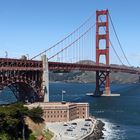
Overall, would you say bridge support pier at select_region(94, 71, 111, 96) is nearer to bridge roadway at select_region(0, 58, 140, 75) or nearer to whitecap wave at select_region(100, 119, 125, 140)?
bridge roadway at select_region(0, 58, 140, 75)

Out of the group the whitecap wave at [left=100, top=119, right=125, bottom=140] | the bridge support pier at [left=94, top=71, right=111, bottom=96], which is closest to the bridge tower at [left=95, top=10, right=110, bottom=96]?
the bridge support pier at [left=94, top=71, right=111, bottom=96]

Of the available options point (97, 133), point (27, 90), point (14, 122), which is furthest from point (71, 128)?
point (27, 90)

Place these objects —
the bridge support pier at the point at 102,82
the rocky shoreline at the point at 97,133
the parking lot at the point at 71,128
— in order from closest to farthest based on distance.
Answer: the parking lot at the point at 71,128 < the rocky shoreline at the point at 97,133 < the bridge support pier at the point at 102,82

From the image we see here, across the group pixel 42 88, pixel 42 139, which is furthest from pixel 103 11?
pixel 42 139

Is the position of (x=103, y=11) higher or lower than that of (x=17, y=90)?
higher

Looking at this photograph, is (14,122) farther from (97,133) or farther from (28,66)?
(28,66)

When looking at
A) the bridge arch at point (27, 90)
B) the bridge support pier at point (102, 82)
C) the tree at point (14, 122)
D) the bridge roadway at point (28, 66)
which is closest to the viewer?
the tree at point (14, 122)

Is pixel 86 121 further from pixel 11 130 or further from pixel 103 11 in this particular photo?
pixel 103 11

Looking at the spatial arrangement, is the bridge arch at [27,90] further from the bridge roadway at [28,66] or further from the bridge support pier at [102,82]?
the bridge support pier at [102,82]

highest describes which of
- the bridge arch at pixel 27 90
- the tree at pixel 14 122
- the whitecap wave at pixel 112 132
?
the bridge arch at pixel 27 90

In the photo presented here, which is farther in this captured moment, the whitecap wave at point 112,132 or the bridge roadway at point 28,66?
the bridge roadway at point 28,66

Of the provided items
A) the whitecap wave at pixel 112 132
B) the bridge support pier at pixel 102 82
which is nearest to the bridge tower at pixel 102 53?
the bridge support pier at pixel 102 82
